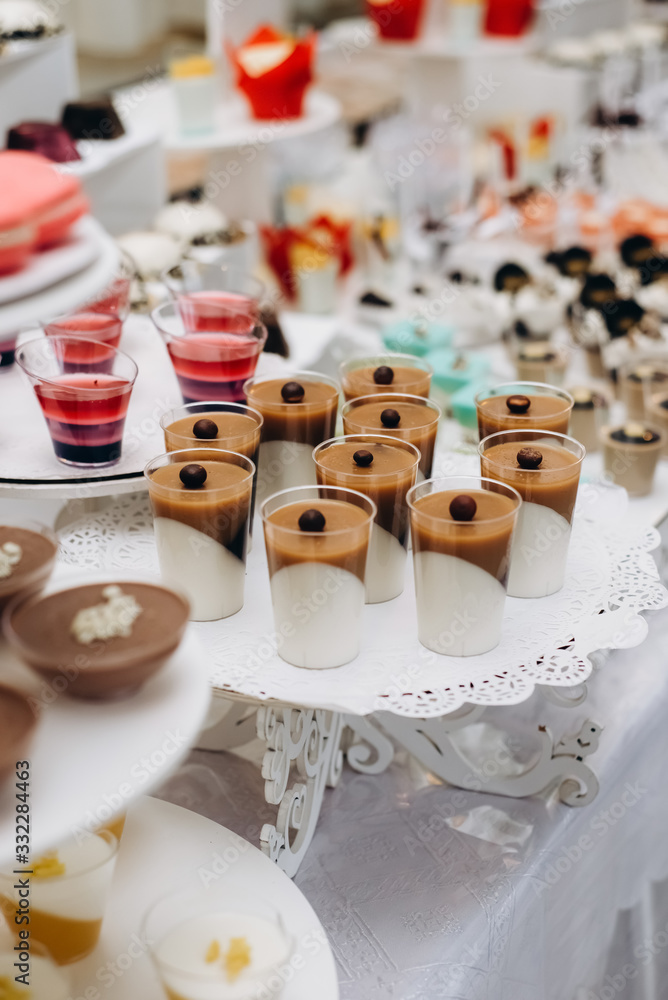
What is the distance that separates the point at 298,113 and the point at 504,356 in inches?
34.2

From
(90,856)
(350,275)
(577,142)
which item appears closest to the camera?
(90,856)

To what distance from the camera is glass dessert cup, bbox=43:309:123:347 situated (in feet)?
4.89

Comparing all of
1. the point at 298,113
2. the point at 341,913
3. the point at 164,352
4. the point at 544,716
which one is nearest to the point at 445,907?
the point at 341,913

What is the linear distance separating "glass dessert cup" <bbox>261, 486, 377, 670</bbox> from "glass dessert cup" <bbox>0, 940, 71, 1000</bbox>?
0.38 metres

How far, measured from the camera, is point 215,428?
125 cm

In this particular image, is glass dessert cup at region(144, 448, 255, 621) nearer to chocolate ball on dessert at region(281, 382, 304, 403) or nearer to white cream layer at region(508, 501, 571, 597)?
chocolate ball on dessert at region(281, 382, 304, 403)

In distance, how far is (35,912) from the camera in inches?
39.9

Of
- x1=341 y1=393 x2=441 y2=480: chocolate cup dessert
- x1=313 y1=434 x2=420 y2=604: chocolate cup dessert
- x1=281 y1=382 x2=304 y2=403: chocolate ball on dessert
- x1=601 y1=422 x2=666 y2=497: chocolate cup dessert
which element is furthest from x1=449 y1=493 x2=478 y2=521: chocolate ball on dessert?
x1=601 y1=422 x2=666 y2=497: chocolate cup dessert

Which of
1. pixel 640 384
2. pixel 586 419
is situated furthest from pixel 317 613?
pixel 640 384

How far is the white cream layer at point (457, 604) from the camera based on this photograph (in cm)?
114

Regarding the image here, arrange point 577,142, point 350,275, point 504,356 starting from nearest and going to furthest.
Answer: point 504,356 → point 350,275 → point 577,142

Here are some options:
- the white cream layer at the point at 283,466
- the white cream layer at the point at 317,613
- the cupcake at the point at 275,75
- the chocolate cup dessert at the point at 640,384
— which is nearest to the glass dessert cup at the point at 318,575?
the white cream layer at the point at 317,613

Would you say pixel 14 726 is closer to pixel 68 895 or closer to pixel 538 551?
pixel 68 895

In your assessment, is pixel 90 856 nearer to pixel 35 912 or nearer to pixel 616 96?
pixel 35 912
